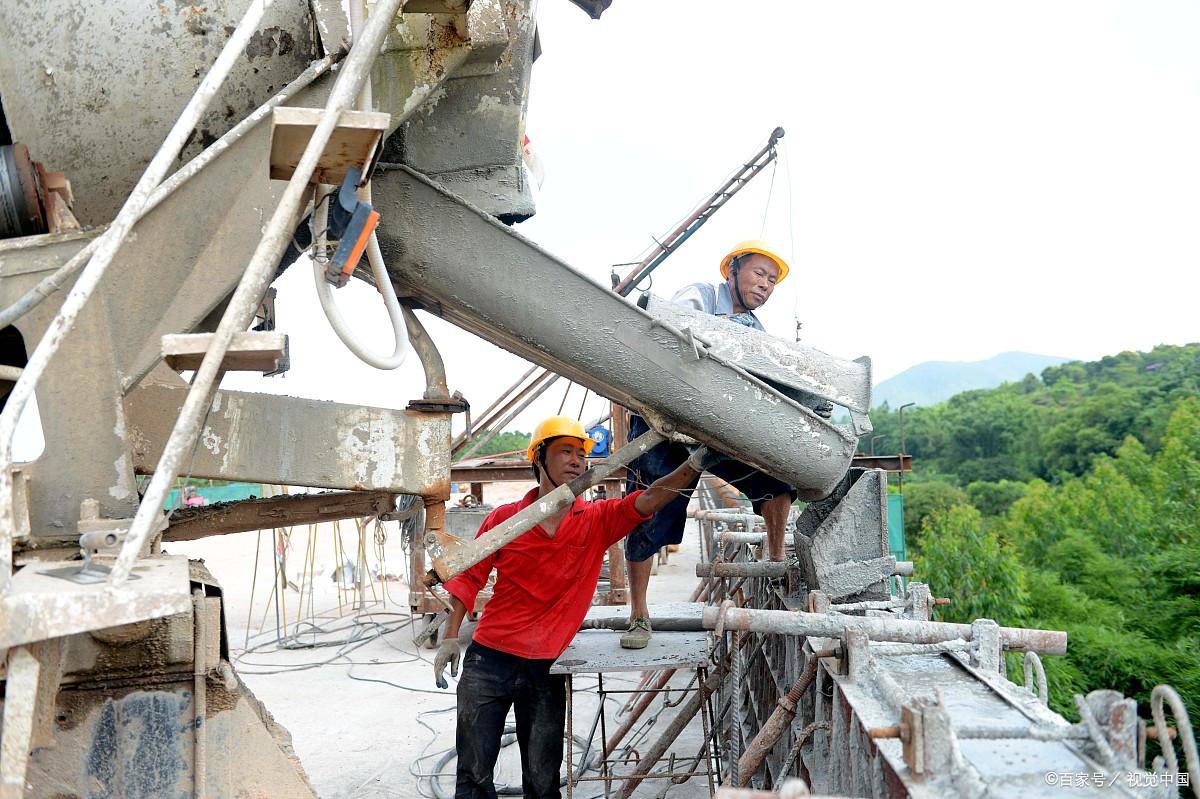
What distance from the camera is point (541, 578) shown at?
15.4 feet

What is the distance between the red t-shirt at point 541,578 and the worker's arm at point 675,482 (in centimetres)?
17

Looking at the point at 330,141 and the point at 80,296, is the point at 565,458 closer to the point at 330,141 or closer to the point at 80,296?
the point at 330,141

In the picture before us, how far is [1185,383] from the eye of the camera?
29094 mm

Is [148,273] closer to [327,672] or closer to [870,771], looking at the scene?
[870,771]

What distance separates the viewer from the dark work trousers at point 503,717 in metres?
4.60

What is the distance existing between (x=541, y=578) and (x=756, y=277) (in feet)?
6.29

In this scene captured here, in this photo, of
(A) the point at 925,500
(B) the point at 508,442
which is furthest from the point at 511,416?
(B) the point at 508,442

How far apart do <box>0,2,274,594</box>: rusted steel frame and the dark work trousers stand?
268 centimetres

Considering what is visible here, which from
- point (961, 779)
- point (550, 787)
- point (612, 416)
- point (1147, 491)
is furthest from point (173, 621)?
point (1147, 491)

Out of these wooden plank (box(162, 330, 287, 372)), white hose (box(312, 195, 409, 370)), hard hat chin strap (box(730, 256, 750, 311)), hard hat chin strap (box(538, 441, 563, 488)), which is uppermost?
hard hat chin strap (box(730, 256, 750, 311))

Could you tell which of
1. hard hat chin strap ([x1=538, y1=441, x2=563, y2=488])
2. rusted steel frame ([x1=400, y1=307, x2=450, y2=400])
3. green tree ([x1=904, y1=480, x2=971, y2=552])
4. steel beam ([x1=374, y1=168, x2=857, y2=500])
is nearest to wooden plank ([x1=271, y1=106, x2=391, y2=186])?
rusted steel frame ([x1=400, y1=307, x2=450, y2=400])

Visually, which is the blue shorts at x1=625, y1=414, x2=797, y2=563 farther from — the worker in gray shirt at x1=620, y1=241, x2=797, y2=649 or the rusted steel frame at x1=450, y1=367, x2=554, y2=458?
the rusted steel frame at x1=450, y1=367, x2=554, y2=458

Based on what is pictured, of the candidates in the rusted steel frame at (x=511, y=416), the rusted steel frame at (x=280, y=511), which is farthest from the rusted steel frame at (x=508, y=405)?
the rusted steel frame at (x=280, y=511)

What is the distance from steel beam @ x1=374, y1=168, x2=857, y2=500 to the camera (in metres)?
3.45
